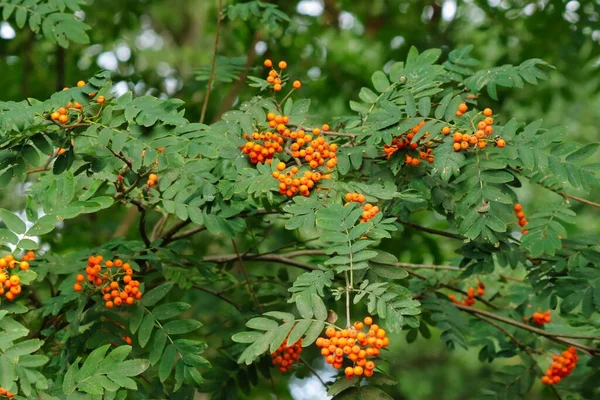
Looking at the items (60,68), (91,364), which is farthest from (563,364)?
(60,68)

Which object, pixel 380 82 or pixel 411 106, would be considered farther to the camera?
pixel 380 82

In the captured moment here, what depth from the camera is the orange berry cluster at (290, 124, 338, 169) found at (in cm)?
226

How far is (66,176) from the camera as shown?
224 cm

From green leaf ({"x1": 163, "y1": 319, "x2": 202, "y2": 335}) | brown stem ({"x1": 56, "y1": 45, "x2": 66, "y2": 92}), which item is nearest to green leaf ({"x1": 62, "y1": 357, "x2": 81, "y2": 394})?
green leaf ({"x1": 163, "y1": 319, "x2": 202, "y2": 335})

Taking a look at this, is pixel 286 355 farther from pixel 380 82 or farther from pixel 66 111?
pixel 66 111

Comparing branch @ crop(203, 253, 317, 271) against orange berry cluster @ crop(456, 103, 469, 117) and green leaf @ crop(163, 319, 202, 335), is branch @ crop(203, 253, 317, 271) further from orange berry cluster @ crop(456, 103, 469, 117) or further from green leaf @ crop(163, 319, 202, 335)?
orange berry cluster @ crop(456, 103, 469, 117)

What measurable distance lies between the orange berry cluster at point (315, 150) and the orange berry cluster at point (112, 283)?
643mm

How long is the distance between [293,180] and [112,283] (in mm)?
661

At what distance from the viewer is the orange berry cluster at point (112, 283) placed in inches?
95.1

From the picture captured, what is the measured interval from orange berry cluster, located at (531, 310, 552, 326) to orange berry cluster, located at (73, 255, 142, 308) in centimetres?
169

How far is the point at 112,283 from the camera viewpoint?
94.4 inches

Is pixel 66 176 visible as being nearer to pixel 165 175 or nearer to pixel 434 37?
pixel 165 175

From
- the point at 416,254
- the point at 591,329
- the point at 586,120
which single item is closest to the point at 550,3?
the point at 416,254

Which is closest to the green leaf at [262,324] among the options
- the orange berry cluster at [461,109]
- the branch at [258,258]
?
the orange berry cluster at [461,109]
